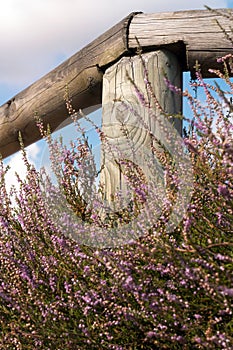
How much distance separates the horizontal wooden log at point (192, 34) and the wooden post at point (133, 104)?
0.08 meters

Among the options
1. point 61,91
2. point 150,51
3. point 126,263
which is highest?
point 61,91

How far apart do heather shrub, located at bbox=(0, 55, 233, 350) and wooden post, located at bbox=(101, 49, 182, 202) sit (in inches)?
17.0

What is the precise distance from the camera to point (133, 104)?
11.2 feet

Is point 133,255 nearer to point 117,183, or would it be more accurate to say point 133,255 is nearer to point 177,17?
point 117,183

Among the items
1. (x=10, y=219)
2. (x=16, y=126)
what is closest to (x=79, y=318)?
(x=10, y=219)

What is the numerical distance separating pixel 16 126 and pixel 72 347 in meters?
2.78

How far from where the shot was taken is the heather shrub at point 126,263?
189 centimetres

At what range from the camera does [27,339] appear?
2.34 m

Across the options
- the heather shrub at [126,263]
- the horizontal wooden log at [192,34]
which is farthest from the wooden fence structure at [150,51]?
the heather shrub at [126,263]

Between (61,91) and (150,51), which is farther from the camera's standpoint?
(61,91)

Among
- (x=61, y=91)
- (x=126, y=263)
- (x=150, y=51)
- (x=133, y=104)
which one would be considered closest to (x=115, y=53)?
(x=150, y=51)

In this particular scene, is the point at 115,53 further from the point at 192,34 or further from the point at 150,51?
the point at 192,34

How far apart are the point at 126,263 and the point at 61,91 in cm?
234

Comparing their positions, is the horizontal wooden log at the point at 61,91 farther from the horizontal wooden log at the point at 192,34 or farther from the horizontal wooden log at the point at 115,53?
the horizontal wooden log at the point at 192,34
